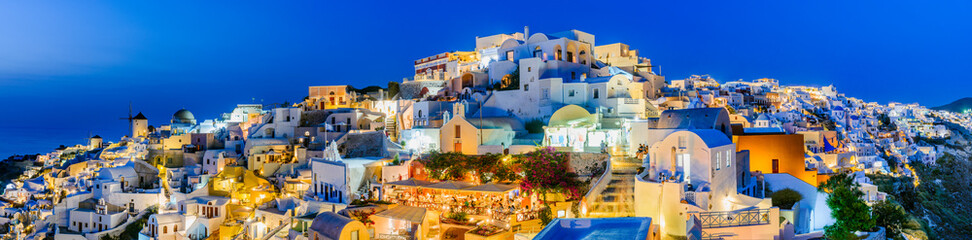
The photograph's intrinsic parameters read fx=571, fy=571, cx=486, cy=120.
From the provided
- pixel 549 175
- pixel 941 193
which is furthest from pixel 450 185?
pixel 941 193

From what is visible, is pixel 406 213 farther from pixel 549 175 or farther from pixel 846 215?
pixel 846 215

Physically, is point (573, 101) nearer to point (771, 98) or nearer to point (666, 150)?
point (666, 150)

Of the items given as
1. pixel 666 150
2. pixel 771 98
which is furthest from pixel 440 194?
pixel 771 98

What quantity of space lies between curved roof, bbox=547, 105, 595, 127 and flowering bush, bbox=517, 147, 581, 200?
15.4 feet

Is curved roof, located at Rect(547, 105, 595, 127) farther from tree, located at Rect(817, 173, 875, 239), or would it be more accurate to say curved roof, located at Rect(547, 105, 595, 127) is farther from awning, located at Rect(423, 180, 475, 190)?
tree, located at Rect(817, 173, 875, 239)

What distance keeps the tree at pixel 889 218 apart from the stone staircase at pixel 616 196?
8.55m

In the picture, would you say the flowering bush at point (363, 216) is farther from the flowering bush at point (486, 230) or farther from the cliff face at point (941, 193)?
the cliff face at point (941, 193)

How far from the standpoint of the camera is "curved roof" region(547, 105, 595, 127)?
82.9 feet

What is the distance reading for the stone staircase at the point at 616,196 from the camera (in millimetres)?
16969

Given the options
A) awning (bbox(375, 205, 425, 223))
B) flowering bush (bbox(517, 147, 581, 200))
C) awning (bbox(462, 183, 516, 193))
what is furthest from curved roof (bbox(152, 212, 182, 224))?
flowering bush (bbox(517, 147, 581, 200))

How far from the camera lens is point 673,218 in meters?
14.6

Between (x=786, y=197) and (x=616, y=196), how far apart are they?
597cm

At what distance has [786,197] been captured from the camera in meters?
18.8

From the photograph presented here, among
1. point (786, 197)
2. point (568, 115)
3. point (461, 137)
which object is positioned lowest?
point (786, 197)
